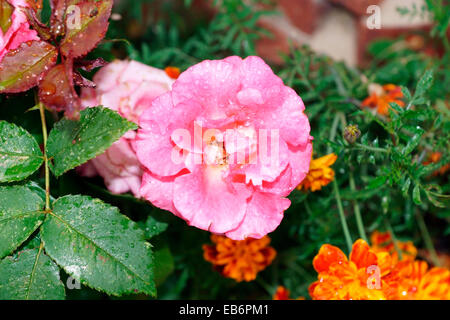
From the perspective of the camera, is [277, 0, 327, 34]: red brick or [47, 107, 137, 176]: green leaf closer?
[47, 107, 137, 176]: green leaf

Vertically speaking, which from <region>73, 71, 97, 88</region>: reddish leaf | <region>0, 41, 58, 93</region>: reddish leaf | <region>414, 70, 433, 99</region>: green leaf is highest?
<region>0, 41, 58, 93</region>: reddish leaf

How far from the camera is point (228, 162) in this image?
1.59 ft

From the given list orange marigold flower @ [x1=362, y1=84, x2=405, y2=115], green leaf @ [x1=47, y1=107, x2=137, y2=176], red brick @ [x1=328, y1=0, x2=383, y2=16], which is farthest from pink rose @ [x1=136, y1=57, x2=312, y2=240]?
red brick @ [x1=328, y1=0, x2=383, y2=16]

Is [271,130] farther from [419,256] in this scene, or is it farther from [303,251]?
[419,256]

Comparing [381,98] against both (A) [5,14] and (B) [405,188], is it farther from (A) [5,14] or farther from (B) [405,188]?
(A) [5,14]

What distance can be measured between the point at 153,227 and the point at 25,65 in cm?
23

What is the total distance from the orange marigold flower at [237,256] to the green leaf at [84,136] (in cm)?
26

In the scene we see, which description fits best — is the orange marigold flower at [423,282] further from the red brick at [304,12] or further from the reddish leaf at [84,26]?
the red brick at [304,12]

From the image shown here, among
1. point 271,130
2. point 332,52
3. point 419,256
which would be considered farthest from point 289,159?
point 332,52

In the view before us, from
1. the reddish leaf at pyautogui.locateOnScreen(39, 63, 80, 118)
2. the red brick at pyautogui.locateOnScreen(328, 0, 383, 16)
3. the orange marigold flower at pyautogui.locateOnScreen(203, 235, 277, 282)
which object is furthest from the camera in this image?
the red brick at pyautogui.locateOnScreen(328, 0, 383, 16)

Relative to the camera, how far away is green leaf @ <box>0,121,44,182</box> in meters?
0.46

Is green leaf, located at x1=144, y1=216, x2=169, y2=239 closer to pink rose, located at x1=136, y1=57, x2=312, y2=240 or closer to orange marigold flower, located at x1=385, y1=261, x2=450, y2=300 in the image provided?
pink rose, located at x1=136, y1=57, x2=312, y2=240

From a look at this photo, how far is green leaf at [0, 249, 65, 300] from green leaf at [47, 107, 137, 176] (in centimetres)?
9

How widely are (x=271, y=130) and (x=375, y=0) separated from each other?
0.68 meters
